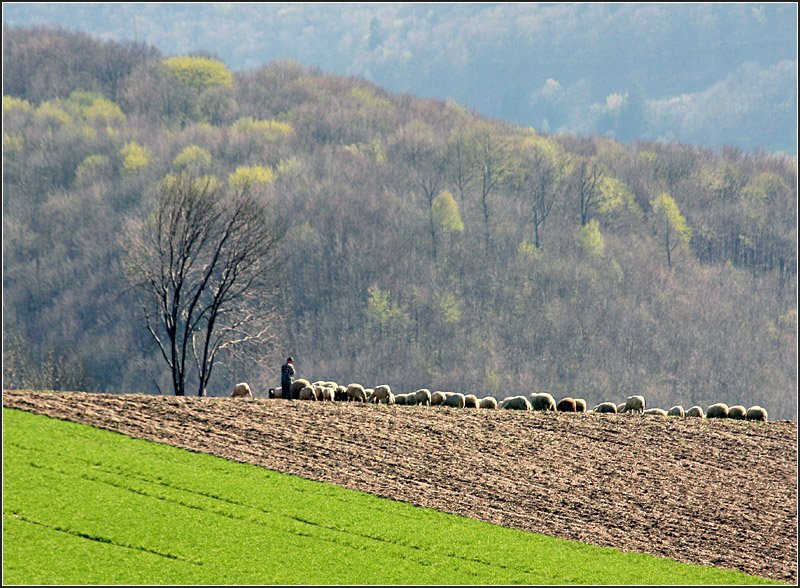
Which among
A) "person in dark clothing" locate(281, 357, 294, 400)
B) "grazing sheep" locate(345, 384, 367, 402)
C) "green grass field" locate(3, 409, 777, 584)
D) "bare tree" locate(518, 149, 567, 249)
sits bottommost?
"green grass field" locate(3, 409, 777, 584)

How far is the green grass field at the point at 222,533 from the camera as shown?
23.0 metres

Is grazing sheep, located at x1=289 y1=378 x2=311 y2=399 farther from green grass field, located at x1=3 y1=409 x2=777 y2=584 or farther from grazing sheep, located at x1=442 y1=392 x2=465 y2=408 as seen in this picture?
green grass field, located at x1=3 y1=409 x2=777 y2=584

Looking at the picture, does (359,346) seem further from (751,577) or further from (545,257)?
(751,577)

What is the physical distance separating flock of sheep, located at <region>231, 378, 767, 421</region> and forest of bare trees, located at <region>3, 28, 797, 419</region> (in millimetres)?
57264

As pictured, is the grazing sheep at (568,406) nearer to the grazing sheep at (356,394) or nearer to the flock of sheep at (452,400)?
the flock of sheep at (452,400)

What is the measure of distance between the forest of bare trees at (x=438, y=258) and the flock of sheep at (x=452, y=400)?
57.3 metres

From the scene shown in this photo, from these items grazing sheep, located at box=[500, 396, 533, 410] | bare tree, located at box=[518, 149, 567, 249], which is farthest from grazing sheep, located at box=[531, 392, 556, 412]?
bare tree, located at box=[518, 149, 567, 249]

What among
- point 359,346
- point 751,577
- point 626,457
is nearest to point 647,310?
point 359,346

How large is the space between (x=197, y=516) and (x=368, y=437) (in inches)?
384

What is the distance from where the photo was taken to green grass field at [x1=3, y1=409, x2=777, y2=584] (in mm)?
23047

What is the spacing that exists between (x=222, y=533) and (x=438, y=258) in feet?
380

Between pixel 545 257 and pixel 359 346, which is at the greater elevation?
pixel 545 257

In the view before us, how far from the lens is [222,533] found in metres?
25.1

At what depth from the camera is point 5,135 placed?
169 meters
